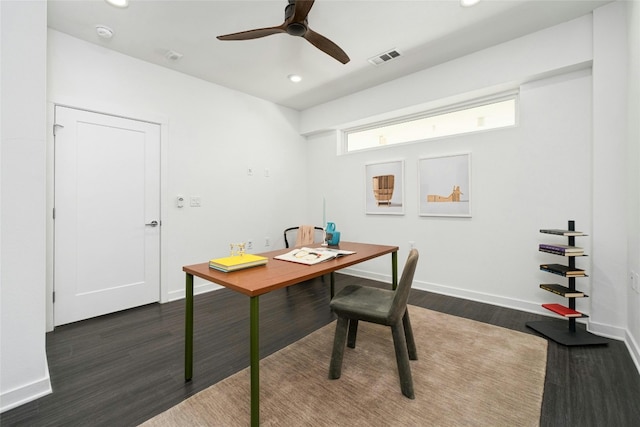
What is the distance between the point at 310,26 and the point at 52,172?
2725 mm

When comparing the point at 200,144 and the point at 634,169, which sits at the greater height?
the point at 200,144

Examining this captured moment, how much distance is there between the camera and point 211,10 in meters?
2.28

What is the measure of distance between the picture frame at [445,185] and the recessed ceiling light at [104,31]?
11.7 ft

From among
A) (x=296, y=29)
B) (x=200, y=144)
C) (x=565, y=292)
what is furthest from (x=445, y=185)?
(x=200, y=144)

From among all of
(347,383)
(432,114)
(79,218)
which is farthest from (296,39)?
(347,383)

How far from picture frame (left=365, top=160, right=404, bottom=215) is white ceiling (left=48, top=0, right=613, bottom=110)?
1213 millimetres

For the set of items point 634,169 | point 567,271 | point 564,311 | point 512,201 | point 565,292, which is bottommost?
point 564,311

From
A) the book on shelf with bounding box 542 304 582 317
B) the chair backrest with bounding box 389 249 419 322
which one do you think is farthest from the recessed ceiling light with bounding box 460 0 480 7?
the book on shelf with bounding box 542 304 582 317

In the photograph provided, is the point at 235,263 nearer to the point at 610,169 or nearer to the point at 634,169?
the point at 634,169

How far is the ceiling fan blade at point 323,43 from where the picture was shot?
83.0 inches

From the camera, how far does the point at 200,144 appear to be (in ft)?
11.6

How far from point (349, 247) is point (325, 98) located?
2.77 m

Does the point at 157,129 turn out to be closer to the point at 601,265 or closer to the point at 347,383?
the point at 347,383

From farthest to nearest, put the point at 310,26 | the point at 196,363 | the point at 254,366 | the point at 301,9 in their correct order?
1. the point at 310,26
2. the point at 196,363
3. the point at 301,9
4. the point at 254,366
